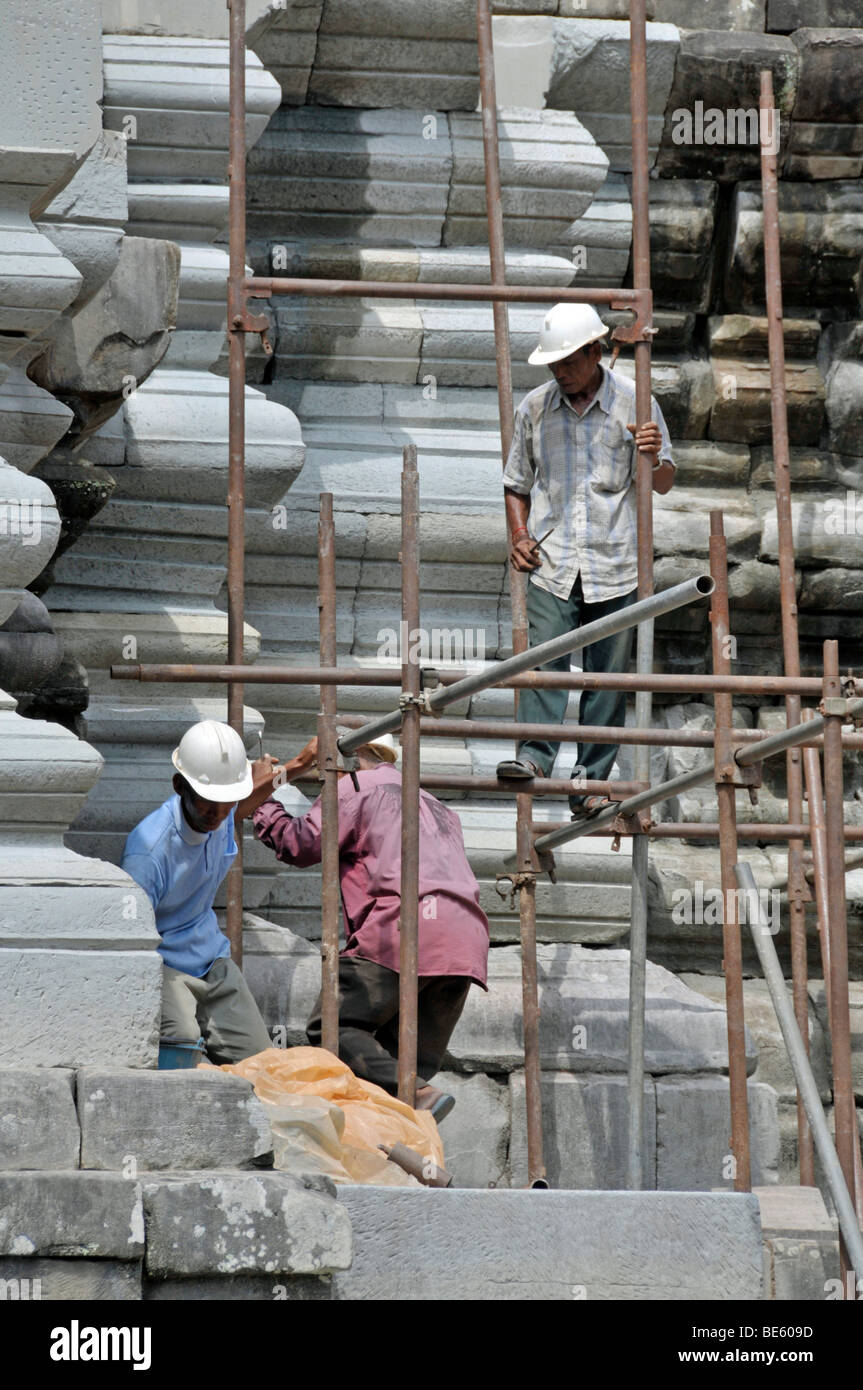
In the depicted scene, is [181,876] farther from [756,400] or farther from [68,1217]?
[756,400]

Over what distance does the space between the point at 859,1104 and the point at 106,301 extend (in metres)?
3.85

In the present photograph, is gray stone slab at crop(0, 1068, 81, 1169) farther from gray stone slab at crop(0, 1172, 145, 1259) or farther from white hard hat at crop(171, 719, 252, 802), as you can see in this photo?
white hard hat at crop(171, 719, 252, 802)

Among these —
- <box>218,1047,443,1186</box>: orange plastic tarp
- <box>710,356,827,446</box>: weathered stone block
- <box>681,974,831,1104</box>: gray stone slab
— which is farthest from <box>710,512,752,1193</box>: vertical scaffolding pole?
<box>710,356,827,446</box>: weathered stone block

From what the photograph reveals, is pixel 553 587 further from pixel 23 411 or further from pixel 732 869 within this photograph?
pixel 23 411

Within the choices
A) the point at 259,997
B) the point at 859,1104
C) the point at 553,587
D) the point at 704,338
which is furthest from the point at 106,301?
the point at 859,1104

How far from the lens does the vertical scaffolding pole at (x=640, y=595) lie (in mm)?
6449

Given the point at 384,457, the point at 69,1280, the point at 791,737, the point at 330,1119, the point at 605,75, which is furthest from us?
the point at 605,75

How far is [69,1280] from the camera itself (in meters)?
4.40

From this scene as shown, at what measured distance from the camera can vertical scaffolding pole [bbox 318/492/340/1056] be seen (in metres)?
6.22

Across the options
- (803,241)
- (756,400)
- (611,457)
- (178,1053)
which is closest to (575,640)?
(178,1053)

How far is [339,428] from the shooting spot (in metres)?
8.41

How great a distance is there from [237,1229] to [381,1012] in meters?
2.03
